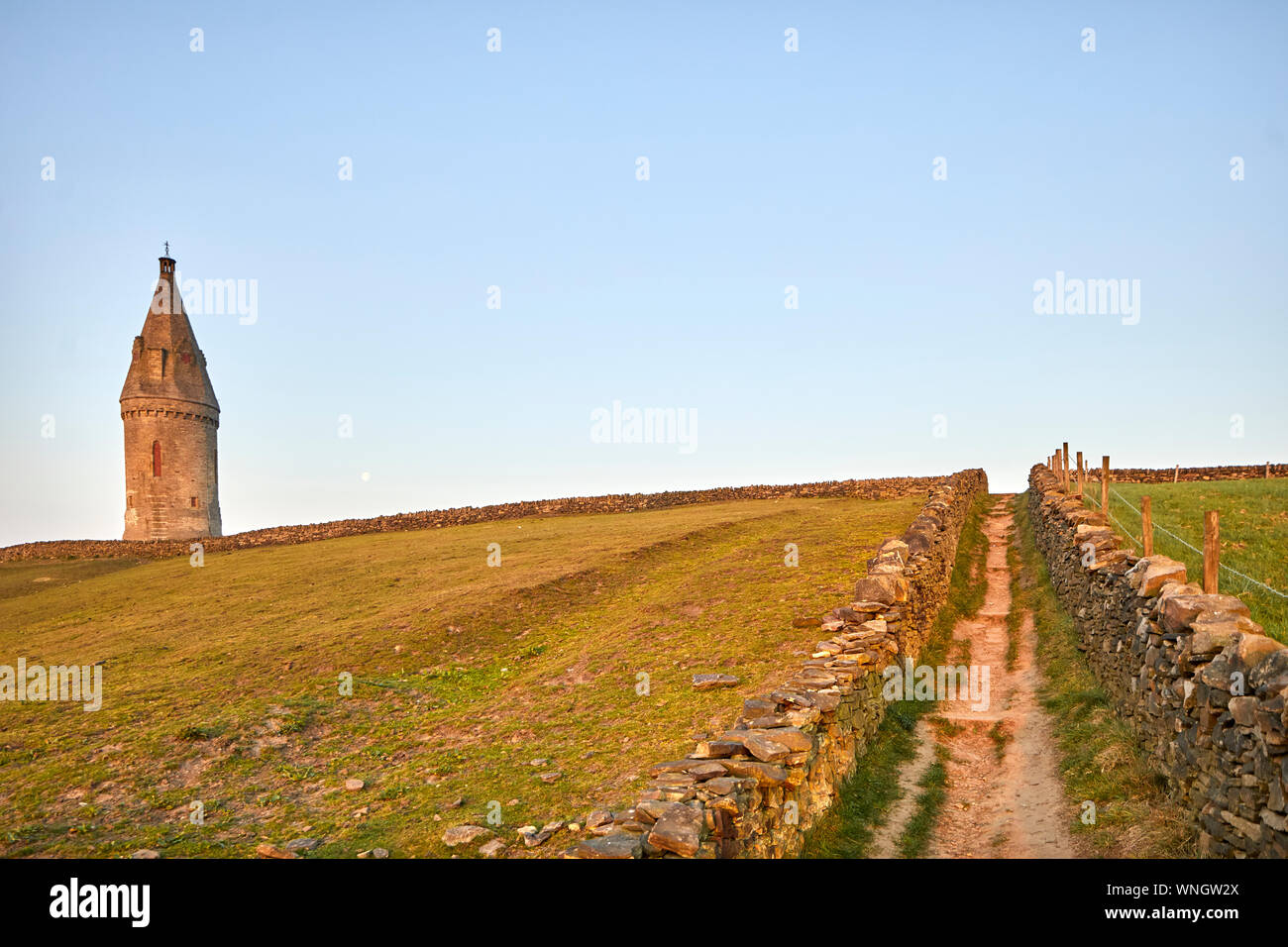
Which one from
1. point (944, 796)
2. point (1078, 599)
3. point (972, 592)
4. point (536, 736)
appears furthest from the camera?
point (972, 592)

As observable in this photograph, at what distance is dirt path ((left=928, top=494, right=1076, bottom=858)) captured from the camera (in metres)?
10.3

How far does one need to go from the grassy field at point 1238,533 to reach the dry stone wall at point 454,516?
18983 mm

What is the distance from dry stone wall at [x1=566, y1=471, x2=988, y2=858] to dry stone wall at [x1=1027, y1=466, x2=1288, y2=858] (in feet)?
12.3

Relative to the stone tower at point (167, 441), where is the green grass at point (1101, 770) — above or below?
below

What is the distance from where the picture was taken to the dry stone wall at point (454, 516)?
164 feet

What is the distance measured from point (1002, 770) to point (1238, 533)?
10.2 meters

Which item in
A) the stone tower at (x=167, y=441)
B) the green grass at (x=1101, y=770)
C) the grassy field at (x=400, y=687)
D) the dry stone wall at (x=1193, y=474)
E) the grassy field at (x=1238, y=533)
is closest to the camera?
the green grass at (x=1101, y=770)

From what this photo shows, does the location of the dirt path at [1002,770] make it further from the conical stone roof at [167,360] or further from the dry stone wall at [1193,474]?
the conical stone roof at [167,360]

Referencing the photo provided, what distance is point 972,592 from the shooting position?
25766mm

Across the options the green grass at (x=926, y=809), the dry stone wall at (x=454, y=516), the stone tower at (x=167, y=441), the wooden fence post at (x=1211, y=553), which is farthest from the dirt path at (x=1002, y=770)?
the stone tower at (x=167, y=441)
